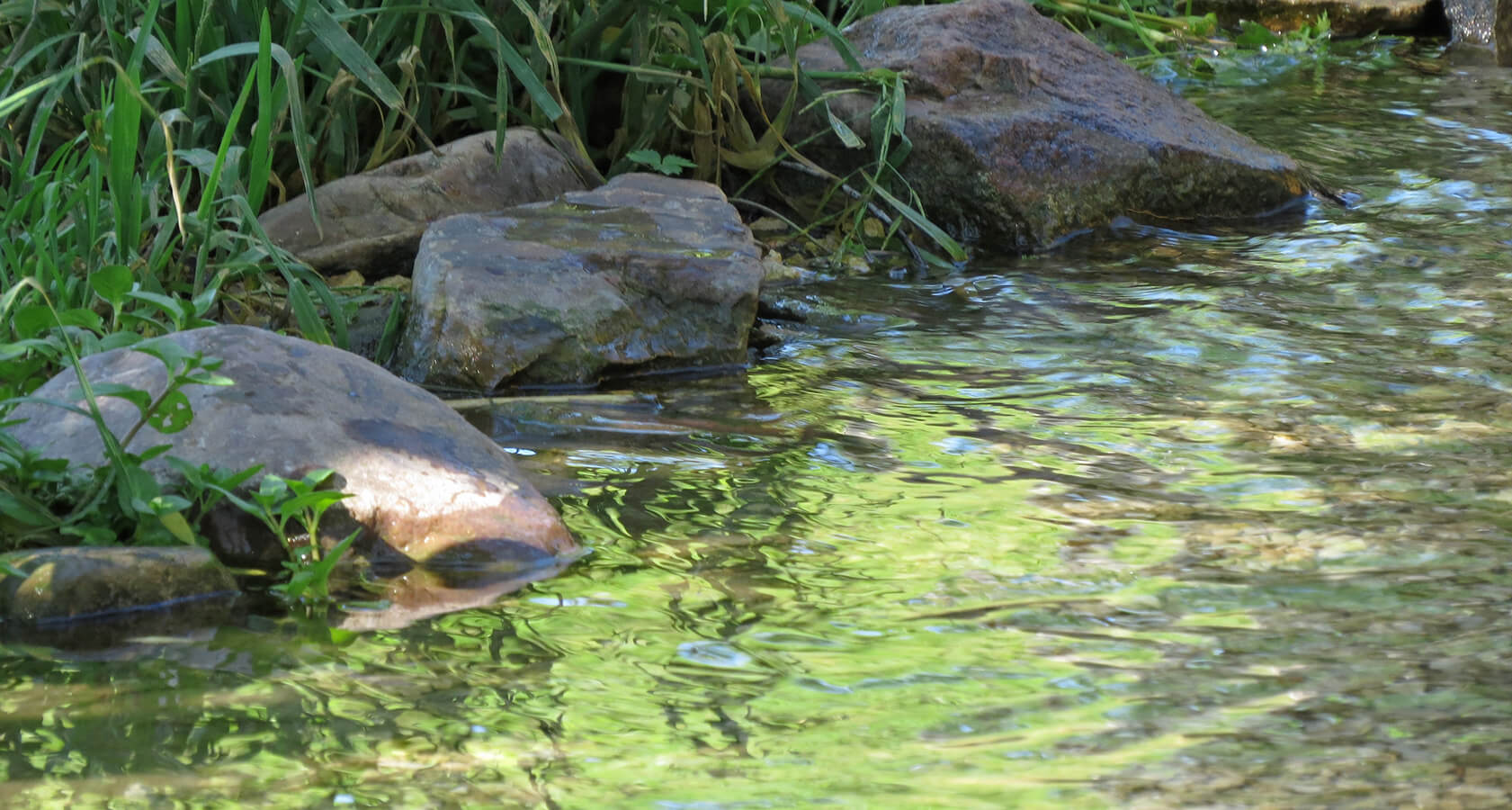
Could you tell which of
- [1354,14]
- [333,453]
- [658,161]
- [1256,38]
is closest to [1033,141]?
[658,161]

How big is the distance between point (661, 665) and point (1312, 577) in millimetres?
895

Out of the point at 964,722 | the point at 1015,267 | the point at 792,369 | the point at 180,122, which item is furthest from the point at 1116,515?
the point at 180,122

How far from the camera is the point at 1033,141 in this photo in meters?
4.59

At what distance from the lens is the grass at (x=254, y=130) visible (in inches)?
95.3

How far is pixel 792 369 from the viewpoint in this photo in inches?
131

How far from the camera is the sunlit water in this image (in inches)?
66.9

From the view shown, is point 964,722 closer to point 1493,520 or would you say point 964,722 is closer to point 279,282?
point 1493,520

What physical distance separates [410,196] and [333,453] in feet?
5.35

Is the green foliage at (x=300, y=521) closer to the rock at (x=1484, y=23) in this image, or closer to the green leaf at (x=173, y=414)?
the green leaf at (x=173, y=414)

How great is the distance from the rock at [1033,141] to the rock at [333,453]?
2.34 m

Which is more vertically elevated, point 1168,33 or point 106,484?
point 1168,33

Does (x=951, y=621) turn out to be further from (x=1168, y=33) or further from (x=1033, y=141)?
(x=1168, y=33)

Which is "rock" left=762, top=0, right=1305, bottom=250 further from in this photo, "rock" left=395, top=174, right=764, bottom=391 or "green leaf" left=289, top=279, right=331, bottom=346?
"green leaf" left=289, top=279, right=331, bottom=346

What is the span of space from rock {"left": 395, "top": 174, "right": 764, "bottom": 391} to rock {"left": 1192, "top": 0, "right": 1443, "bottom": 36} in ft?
18.1
